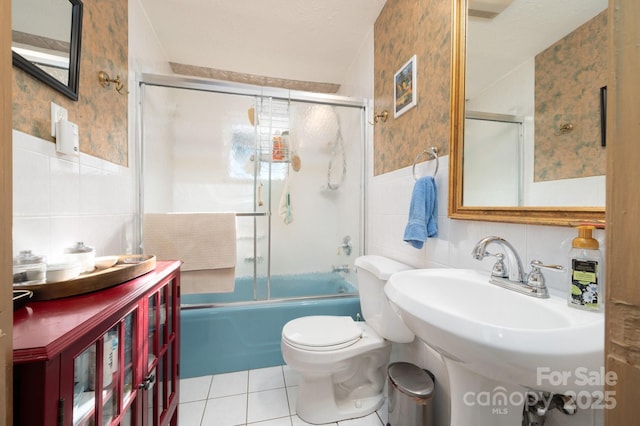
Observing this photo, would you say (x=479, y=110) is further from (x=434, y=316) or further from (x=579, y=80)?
(x=434, y=316)

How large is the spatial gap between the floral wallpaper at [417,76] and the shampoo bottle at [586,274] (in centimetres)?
61

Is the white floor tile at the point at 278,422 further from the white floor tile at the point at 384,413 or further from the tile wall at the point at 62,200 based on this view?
the tile wall at the point at 62,200

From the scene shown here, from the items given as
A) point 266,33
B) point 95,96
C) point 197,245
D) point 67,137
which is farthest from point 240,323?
point 266,33

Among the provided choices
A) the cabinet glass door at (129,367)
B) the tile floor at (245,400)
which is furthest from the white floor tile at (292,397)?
the cabinet glass door at (129,367)

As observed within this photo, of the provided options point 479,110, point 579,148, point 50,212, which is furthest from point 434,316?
point 50,212

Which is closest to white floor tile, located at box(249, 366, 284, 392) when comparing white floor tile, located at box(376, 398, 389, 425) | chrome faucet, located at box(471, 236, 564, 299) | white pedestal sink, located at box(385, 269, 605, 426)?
white floor tile, located at box(376, 398, 389, 425)

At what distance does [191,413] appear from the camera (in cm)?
120

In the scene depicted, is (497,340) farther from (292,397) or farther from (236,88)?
(236,88)

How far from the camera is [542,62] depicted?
730 mm

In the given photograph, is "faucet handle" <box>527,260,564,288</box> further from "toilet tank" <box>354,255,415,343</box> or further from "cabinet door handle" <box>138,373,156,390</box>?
"cabinet door handle" <box>138,373,156,390</box>

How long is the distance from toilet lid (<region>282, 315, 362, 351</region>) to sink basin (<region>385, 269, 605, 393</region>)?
56 cm

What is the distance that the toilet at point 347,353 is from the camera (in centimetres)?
110

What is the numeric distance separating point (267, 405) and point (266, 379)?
0.20 meters

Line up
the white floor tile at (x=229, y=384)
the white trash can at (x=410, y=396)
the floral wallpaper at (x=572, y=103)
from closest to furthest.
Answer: the floral wallpaper at (x=572, y=103), the white trash can at (x=410, y=396), the white floor tile at (x=229, y=384)
